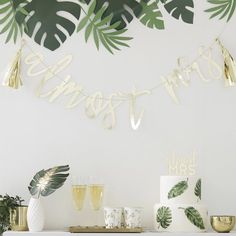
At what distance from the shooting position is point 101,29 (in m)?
3.00

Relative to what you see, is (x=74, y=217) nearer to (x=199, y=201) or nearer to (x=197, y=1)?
(x=199, y=201)

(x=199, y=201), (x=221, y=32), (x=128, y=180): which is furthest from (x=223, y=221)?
(x=221, y=32)

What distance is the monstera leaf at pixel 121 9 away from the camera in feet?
9.84

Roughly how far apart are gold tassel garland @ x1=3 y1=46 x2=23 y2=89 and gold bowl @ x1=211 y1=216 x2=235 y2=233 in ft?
3.51

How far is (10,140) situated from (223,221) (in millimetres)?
1033

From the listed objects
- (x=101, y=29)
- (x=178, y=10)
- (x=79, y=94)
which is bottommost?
(x=79, y=94)

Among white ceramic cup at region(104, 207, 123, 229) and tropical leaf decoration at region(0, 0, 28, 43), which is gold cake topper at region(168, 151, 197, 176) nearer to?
white ceramic cup at region(104, 207, 123, 229)

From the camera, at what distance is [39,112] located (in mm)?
2969

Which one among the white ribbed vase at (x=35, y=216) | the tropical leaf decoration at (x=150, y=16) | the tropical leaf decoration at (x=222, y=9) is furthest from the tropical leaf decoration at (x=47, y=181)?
the tropical leaf decoration at (x=222, y=9)

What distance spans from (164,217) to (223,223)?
0.26m

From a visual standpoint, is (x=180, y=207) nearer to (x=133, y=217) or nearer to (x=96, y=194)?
(x=133, y=217)

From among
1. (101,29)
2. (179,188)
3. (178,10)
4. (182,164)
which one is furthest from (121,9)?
(179,188)

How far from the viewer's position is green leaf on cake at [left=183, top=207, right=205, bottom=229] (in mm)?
2750

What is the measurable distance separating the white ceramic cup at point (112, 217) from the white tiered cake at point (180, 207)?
0.55ft
